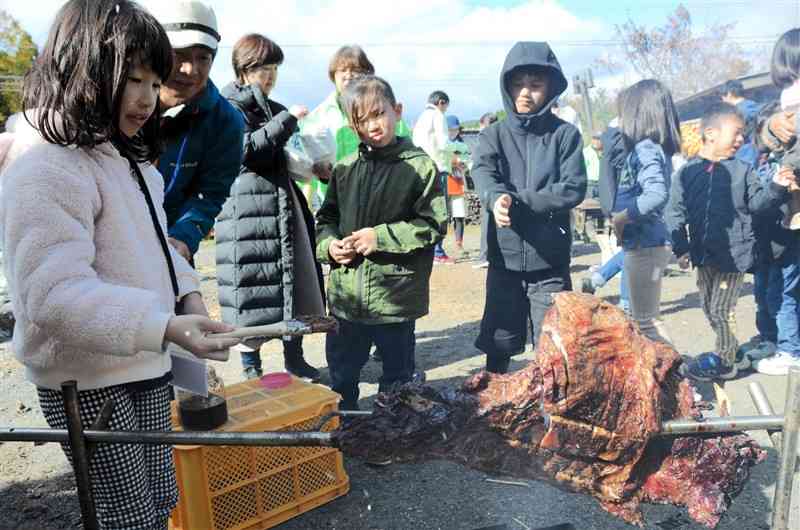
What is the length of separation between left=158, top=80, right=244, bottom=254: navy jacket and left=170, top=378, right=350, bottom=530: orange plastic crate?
816 mm

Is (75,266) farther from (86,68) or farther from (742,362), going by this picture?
(742,362)

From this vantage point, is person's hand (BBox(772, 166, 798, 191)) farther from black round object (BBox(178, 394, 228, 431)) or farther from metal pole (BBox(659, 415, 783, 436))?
black round object (BBox(178, 394, 228, 431))

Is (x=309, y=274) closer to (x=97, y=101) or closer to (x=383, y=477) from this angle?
(x=383, y=477)

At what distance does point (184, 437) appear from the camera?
4.59ft

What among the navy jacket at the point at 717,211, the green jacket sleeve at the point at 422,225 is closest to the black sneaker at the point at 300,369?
the green jacket sleeve at the point at 422,225

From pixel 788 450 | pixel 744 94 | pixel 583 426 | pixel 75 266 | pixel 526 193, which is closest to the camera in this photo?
pixel 75 266

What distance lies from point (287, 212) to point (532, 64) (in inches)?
71.4

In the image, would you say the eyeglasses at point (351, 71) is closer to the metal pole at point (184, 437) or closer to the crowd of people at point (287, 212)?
the crowd of people at point (287, 212)

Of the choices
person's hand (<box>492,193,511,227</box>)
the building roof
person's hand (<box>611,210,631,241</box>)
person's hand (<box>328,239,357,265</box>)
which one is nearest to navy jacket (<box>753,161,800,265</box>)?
person's hand (<box>611,210,631,241</box>)

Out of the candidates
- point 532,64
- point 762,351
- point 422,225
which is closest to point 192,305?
point 422,225

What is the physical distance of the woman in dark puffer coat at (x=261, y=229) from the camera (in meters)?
3.63

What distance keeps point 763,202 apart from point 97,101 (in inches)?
171

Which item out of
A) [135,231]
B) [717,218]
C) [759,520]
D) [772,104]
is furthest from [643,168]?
[135,231]

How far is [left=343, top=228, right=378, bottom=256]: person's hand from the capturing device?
3.16 metres
